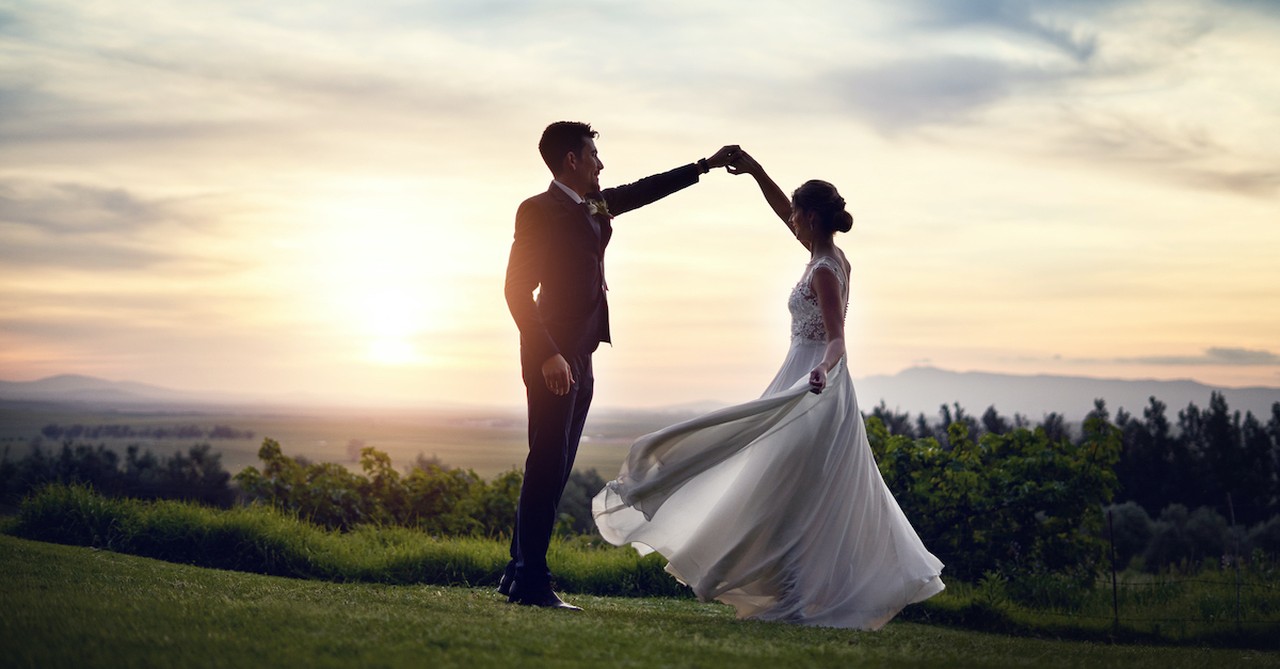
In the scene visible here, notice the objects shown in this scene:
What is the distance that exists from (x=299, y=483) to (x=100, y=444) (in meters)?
4.72

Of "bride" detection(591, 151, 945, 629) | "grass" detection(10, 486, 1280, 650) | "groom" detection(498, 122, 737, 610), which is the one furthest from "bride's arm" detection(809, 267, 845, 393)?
"grass" detection(10, 486, 1280, 650)

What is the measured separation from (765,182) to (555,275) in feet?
6.79

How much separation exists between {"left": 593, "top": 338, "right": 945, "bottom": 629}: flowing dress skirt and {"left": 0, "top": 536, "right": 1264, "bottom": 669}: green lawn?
34cm

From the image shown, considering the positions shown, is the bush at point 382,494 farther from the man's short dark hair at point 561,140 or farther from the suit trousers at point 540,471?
the man's short dark hair at point 561,140

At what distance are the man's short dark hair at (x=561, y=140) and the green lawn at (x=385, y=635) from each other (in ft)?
8.84

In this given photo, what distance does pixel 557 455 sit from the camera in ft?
19.9

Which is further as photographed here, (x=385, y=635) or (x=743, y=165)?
(x=743, y=165)

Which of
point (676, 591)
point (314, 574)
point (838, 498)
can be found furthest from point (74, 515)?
point (838, 498)

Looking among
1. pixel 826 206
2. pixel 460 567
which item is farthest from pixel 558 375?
pixel 460 567

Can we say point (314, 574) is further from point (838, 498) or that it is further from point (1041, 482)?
point (1041, 482)

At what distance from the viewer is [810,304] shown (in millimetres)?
6617

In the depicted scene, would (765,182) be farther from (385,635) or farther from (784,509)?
(385,635)

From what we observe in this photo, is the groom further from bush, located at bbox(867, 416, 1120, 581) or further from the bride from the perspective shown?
bush, located at bbox(867, 416, 1120, 581)

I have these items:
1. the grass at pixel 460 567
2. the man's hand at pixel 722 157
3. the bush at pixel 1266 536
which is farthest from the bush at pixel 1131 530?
the man's hand at pixel 722 157
